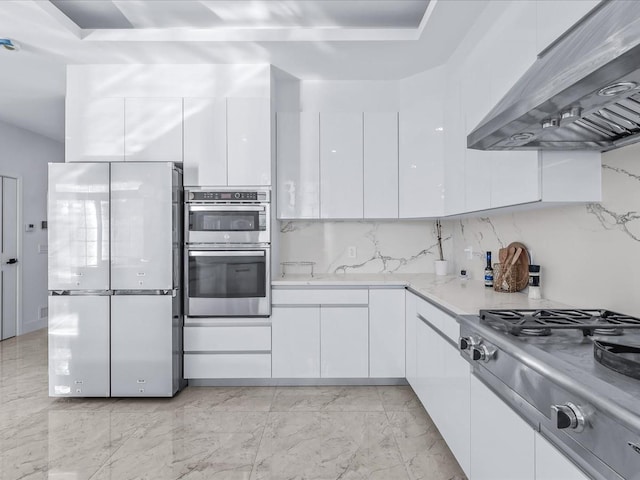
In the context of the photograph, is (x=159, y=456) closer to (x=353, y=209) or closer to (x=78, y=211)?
(x=78, y=211)

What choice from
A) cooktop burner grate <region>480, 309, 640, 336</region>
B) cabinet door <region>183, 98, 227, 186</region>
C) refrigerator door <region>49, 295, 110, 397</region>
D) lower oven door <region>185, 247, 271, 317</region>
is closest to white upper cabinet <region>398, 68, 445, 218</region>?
lower oven door <region>185, 247, 271, 317</region>

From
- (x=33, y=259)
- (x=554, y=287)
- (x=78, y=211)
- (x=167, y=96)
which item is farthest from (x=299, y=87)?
(x=33, y=259)

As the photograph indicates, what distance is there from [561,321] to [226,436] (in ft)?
6.57

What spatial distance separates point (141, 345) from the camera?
9.88 ft

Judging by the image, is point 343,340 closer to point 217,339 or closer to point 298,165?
point 217,339

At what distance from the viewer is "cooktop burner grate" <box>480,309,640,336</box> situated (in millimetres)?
1416

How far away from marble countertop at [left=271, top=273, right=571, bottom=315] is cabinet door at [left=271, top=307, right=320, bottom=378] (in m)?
0.23

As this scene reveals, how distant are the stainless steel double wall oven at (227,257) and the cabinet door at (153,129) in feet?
1.62

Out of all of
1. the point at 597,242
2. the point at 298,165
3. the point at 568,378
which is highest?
the point at 298,165

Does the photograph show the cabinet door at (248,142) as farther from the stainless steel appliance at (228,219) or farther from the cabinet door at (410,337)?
the cabinet door at (410,337)

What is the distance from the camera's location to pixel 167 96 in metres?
3.23

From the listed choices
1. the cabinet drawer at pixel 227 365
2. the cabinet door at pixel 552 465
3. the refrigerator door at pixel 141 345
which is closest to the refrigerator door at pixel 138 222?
the refrigerator door at pixel 141 345

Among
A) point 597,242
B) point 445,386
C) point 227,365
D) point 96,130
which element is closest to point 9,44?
point 96,130

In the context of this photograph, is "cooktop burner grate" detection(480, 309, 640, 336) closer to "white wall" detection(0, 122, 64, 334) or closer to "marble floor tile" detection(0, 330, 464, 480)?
"marble floor tile" detection(0, 330, 464, 480)
